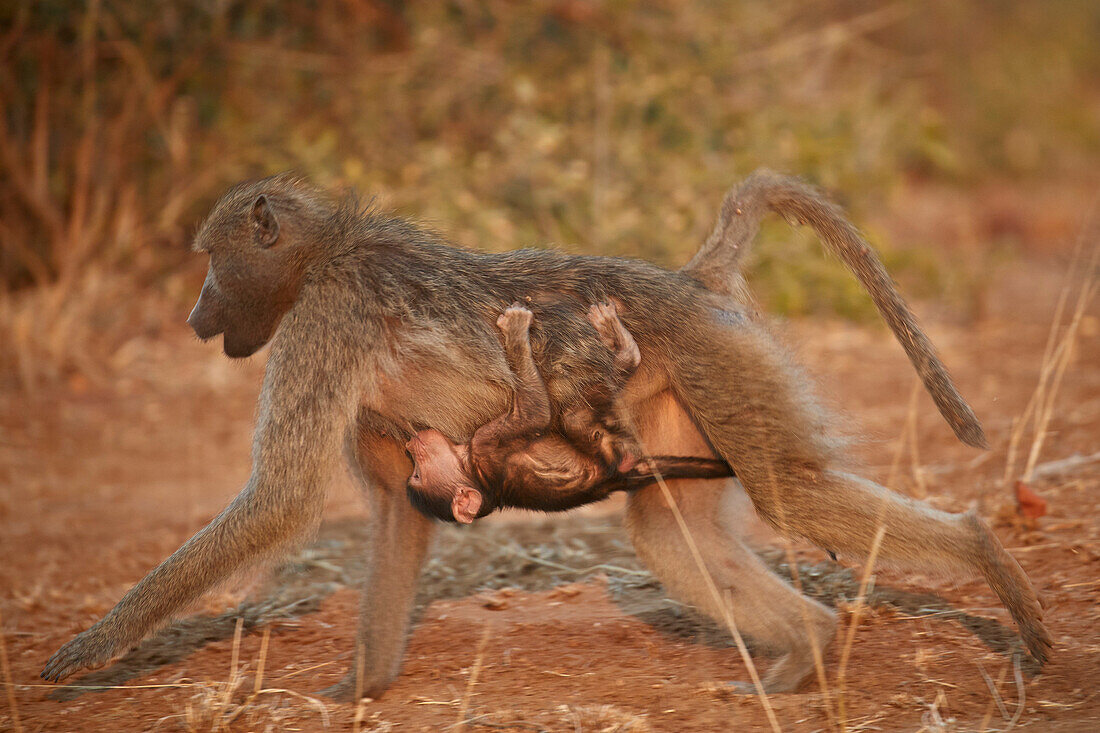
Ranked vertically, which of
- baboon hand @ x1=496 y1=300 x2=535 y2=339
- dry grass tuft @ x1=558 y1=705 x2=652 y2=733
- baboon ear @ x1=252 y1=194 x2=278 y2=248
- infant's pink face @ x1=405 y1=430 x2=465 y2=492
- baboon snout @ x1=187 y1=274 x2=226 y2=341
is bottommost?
dry grass tuft @ x1=558 y1=705 x2=652 y2=733

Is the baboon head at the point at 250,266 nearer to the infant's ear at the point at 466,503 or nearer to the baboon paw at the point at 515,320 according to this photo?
the baboon paw at the point at 515,320

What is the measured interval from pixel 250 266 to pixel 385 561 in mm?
874

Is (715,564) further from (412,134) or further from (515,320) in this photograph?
(412,134)

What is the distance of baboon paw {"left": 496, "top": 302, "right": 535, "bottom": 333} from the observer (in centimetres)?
267

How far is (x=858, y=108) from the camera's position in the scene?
8.21 metres

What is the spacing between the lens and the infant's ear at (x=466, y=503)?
2699mm

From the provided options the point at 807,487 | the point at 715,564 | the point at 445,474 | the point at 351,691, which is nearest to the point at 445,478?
the point at 445,474

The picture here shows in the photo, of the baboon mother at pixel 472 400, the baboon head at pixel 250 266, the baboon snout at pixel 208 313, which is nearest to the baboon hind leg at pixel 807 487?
the baboon mother at pixel 472 400

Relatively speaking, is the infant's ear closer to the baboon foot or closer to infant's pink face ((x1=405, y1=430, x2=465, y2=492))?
infant's pink face ((x1=405, y1=430, x2=465, y2=492))

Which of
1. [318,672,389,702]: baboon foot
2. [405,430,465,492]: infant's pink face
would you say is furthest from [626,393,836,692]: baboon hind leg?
[318,672,389,702]: baboon foot

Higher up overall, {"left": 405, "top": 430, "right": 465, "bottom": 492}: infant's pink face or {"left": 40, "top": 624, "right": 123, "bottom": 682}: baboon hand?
{"left": 405, "top": 430, "right": 465, "bottom": 492}: infant's pink face

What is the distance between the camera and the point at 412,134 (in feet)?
25.6

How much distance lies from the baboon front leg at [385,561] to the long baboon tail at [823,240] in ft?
3.23

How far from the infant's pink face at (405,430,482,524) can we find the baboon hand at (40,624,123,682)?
2.71 ft
